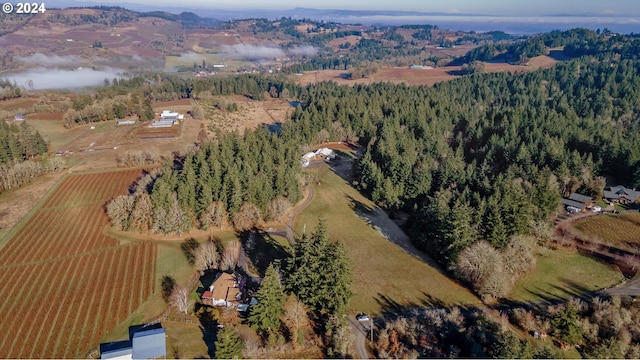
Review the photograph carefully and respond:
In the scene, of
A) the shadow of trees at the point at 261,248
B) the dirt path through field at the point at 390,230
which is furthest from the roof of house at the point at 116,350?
the dirt path through field at the point at 390,230

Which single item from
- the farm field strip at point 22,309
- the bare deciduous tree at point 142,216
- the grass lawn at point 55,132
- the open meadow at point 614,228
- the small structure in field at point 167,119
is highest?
the small structure in field at point 167,119

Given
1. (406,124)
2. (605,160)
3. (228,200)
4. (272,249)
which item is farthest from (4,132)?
(605,160)

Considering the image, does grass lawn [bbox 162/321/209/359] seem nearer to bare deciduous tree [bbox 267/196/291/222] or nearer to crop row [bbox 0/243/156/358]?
crop row [bbox 0/243/156/358]

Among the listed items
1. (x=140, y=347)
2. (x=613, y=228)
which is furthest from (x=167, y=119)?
(x=613, y=228)

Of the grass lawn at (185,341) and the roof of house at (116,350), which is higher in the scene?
the roof of house at (116,350)

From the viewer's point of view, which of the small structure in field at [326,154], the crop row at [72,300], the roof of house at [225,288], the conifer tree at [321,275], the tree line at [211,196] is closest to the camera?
the crop row at [72,300]

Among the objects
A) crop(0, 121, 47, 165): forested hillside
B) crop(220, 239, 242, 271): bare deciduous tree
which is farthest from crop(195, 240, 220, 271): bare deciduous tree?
crop(0, 121, 47, 165): forested hillside

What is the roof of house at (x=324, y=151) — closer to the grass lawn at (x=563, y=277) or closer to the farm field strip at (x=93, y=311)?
the grass lawn at (x=563, y=277)
